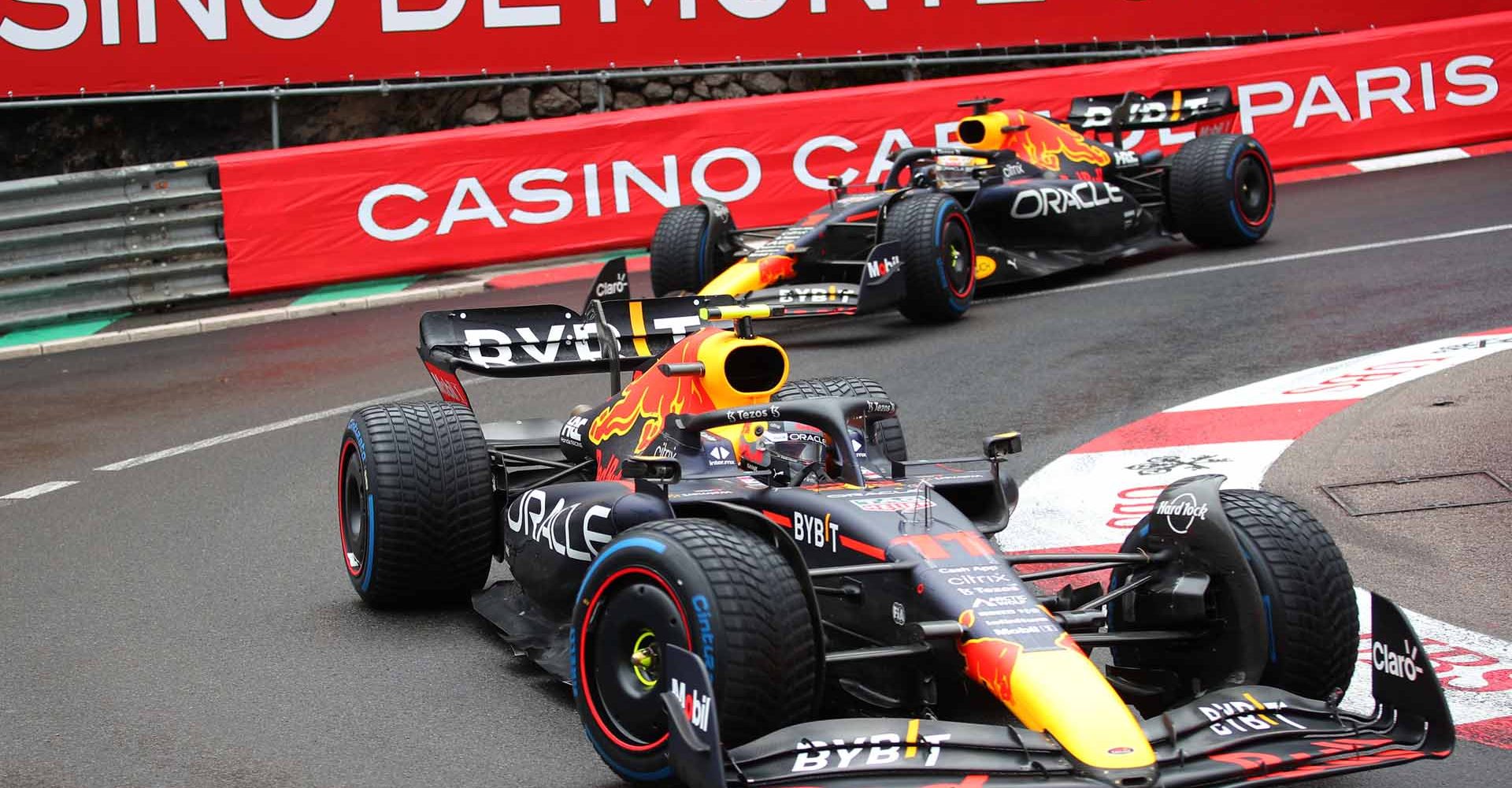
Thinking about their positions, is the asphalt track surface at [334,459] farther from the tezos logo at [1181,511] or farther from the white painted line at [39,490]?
the tezos logo at [1181,511]

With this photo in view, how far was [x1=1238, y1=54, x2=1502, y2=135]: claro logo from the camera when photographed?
17.9 metres

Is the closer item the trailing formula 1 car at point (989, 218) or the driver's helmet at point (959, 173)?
the trailing formula 1 car at point (989, 218)

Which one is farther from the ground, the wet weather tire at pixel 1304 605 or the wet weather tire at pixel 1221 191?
the wet weather tire at pixel 1221 191

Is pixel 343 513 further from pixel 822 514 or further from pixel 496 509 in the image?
pixel 822 514

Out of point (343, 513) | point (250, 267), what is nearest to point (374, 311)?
point (250, 267)

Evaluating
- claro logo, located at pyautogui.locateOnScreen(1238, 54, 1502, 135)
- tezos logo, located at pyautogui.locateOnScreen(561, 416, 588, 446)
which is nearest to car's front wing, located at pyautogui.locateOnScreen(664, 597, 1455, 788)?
tezos logo, located at pyautogui.locateOnScreen(561, 416, 588, 446)

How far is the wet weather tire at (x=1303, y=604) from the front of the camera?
4938 mm

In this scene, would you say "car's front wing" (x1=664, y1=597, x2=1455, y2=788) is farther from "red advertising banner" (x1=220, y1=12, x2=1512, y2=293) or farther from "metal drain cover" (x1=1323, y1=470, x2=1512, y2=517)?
"red advertising banner" (x1=220, y1=12, x2=1512, y2=293)

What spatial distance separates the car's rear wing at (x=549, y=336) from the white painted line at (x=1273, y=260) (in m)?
6.24

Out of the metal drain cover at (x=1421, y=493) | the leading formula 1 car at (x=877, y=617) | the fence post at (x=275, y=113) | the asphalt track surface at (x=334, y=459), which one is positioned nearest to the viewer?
the leading formula 1 car at (x=877, y=617)

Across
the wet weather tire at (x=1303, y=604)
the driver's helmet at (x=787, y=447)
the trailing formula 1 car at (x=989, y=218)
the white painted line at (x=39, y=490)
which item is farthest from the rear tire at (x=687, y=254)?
the wet weather tire at (x=1303, y=604)

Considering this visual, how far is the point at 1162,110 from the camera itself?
15023 mm

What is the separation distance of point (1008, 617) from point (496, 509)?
2.79m

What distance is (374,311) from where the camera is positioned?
14586 millimetres
